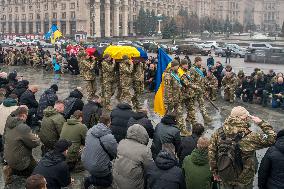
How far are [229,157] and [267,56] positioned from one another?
118 ft

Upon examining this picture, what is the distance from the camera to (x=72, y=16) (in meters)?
97.2

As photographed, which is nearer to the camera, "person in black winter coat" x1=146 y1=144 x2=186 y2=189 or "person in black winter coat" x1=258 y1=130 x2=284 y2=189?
"person in black winter coat" x1=146 y1=144 x2=186 y2=189

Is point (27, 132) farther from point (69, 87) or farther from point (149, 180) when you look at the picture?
point (69, 87)

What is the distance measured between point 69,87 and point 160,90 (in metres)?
9.77

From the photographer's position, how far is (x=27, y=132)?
26.2 feet

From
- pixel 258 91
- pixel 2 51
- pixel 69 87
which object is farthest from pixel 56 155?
pixel 2 51

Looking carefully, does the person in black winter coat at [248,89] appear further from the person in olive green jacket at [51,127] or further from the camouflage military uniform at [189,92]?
the person in olive green jacket at [51,127]

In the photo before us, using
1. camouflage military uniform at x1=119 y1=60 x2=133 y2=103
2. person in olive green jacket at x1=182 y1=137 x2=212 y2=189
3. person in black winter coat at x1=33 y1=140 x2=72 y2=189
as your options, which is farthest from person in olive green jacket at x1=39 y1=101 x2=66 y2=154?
camouflage military uniform at x1=119 y1=60 x2=133 y2=103

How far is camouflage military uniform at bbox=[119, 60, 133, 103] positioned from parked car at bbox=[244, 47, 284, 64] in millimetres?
28494

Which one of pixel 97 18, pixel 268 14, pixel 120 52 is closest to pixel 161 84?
pixel 120 52

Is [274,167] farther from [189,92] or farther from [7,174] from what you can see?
[189,92]

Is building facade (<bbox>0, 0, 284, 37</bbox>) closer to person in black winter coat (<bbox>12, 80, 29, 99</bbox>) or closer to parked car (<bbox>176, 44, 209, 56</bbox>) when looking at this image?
parked car (<bbox>176, 44, 209, 56</bbox>)

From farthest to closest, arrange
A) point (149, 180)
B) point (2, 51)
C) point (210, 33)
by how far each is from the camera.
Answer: point (210, 33) < point (2, 51) < point (149, 180)

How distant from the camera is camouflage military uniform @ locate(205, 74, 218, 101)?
17.3 metres
